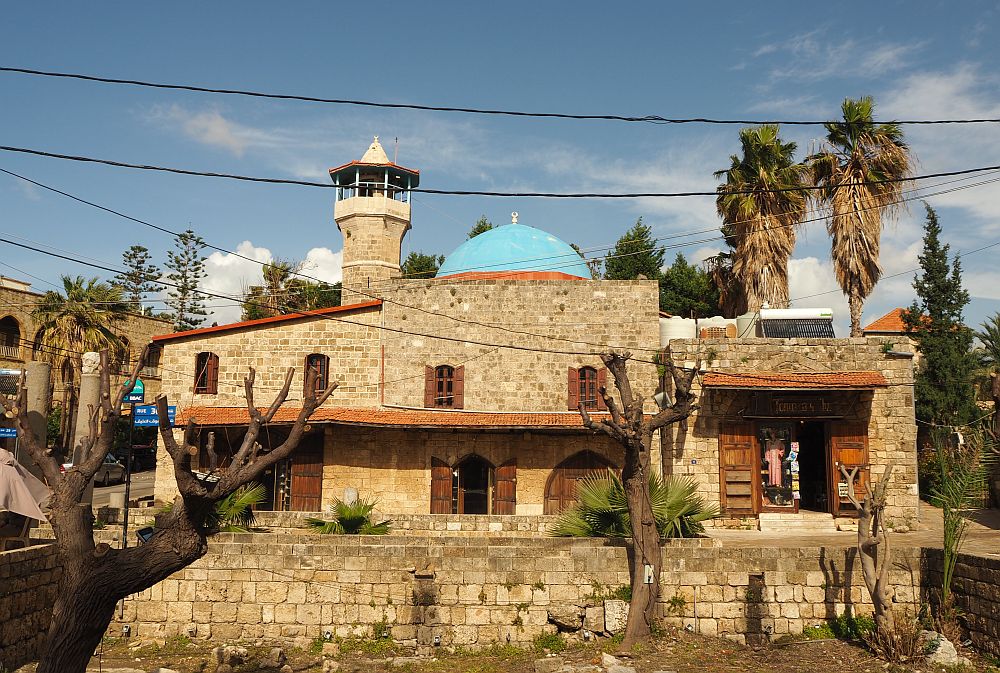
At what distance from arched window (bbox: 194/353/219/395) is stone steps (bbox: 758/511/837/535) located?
16739 millimetres

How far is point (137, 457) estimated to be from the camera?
4109cm

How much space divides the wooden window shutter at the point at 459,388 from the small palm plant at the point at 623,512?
8443 mm

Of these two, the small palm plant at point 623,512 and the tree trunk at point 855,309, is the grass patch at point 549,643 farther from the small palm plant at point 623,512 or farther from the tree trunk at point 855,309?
the tree trunk at point 855,309

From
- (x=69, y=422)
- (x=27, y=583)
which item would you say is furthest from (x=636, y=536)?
(x=69, y=422)

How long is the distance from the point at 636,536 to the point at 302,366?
548 inches

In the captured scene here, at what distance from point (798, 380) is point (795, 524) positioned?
12.6 ft

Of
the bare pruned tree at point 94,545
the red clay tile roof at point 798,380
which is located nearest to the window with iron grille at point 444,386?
the red clay tile roof at point 798,380

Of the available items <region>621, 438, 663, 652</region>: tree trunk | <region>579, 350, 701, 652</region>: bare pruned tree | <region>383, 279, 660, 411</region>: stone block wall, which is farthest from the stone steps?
<region>621, 438, 663, 652</region>: tree trunk

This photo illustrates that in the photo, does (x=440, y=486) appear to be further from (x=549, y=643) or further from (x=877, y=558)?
(x=877, y=558)

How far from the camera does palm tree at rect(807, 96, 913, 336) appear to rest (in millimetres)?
25031

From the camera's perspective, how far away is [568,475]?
2266 cm

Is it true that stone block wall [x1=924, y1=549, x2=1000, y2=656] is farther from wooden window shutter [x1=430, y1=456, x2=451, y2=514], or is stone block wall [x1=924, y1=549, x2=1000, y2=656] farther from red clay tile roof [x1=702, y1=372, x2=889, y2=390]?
wooden window shutter [x1=430, y1=456, x2=451, y2=514]

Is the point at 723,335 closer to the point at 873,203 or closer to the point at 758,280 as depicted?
the point at 758,280

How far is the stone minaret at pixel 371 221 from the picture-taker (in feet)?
101
